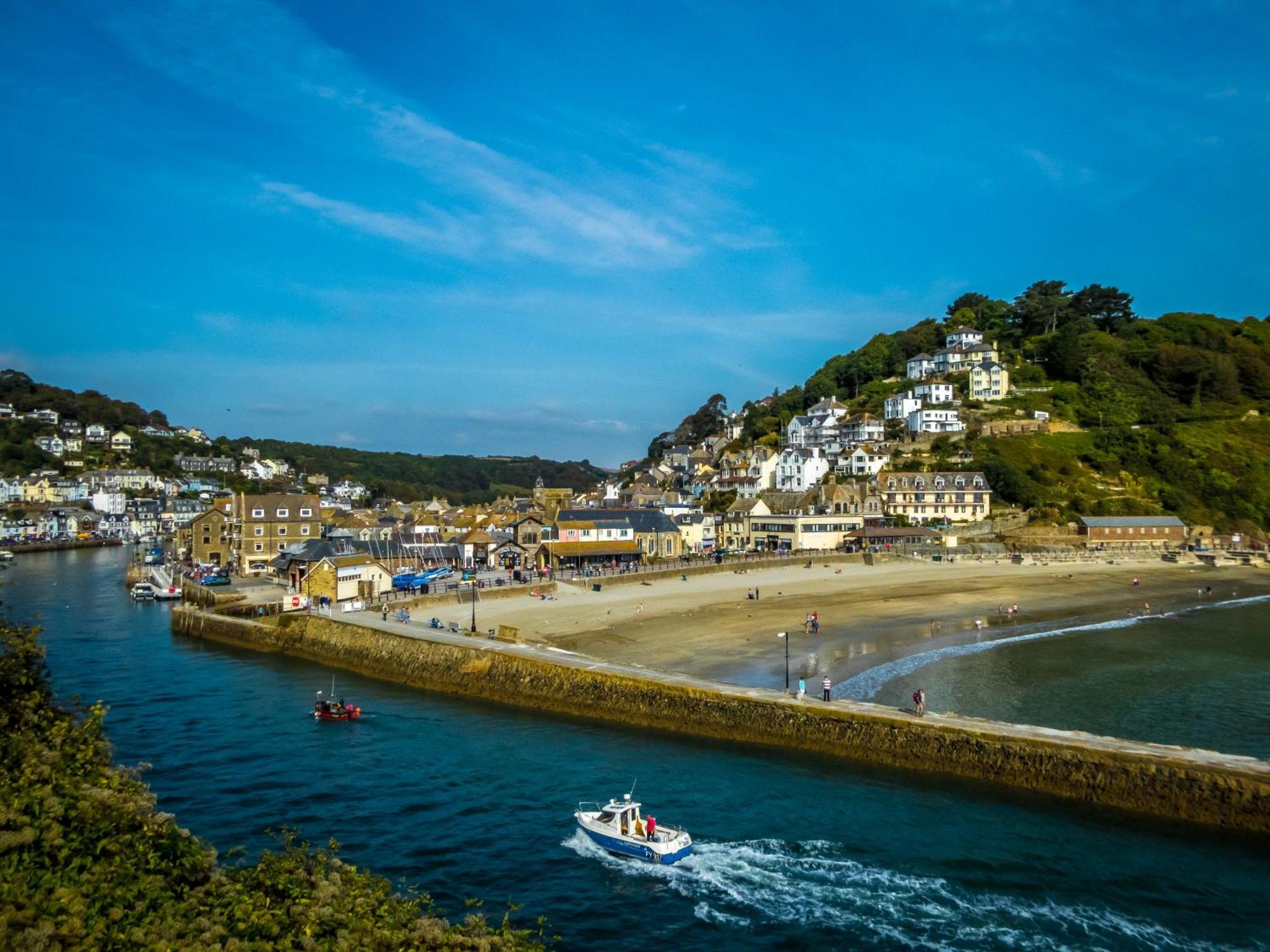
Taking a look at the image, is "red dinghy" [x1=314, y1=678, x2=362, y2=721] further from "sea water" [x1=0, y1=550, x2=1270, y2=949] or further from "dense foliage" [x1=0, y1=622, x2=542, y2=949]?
"dense foliage" [x1=0, y1=622, x2=542, y2=949]

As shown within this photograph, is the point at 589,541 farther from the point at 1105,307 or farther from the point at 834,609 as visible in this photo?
the point at 1105,307

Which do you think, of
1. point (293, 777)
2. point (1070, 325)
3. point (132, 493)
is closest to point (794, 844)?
point (293, 777)

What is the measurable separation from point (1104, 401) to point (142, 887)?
103078mm

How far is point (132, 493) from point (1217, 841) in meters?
150

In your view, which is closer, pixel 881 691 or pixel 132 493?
pixel 881 691

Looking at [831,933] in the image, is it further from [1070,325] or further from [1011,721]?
[1070,325]

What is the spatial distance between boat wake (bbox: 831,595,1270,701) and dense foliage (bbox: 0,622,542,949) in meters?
18.1

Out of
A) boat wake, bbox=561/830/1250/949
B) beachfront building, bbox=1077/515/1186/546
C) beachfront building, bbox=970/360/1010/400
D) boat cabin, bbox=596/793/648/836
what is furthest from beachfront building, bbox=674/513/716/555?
boat wake, bbox=561/830/1250/949

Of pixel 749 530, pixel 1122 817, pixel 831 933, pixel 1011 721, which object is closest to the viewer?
pixel 831 933

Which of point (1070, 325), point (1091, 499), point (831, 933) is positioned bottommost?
point (831, 933)

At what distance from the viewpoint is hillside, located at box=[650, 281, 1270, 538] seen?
77875 mm

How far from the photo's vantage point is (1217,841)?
57.4 ft

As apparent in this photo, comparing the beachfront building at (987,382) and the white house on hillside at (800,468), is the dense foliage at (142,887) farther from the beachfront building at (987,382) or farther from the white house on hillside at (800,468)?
the beachfront building at (987,382)

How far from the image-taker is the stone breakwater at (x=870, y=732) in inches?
730
